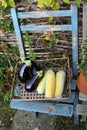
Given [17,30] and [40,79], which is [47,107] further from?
[17,30]

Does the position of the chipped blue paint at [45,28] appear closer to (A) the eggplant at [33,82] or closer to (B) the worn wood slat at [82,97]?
(A) the eggplant at [33,82]

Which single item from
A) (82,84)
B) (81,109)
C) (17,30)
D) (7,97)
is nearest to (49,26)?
(17,30)

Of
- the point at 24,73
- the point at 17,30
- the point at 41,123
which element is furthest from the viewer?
the point at 41,123

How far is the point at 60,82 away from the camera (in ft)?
11.1

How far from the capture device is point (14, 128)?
3701 millimetres

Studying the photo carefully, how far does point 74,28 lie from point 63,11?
23 centimetres

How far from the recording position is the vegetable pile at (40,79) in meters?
3.37

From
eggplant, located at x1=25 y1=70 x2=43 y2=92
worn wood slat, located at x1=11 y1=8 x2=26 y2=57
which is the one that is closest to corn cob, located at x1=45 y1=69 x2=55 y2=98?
eggplant, located at x1=25 y1=70 x2=43 y2=92

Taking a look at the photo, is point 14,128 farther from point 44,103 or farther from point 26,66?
point 26,66

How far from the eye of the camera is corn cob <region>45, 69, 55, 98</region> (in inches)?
131

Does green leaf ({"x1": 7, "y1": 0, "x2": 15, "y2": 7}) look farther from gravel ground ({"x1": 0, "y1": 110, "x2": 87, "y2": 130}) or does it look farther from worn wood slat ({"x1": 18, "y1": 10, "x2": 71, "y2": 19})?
gravel ground ({"x1": 0, "y1": 110, "x2": 87, "y2": 130})

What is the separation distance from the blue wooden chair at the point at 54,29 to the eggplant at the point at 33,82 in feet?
0.56

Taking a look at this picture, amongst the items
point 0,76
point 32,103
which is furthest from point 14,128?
point 0,76

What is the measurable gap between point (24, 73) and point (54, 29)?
24.6 inches
